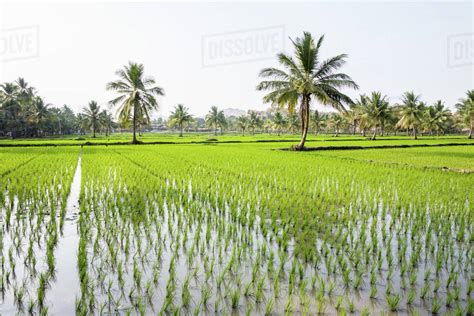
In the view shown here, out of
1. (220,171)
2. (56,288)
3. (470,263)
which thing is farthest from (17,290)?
(220,171)

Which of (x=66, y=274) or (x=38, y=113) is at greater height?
(x=38, y=113)

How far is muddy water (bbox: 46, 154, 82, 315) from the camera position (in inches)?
123

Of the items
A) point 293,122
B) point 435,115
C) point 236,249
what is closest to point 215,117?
point 293,122

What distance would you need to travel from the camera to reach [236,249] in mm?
4504

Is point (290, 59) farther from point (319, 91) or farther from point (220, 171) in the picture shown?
point (220, 171)

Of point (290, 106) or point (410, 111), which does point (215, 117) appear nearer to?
Result: point (410, 111)

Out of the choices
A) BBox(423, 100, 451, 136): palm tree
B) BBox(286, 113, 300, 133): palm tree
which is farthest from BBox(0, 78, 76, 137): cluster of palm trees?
BBox(423, 100, 451, 136): palm tree

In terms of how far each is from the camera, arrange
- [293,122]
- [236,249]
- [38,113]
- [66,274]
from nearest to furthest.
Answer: [66,274], [236,249], [38,113], [293,122]

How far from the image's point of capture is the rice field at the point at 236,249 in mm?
3164

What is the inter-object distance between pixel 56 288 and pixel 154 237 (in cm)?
161

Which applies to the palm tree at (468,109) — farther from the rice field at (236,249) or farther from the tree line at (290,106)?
the rice field at (236,249)

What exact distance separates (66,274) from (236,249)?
74.2 inches

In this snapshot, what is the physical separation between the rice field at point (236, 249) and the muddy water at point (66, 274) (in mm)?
16

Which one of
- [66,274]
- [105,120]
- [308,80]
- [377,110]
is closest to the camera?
[66,274]
